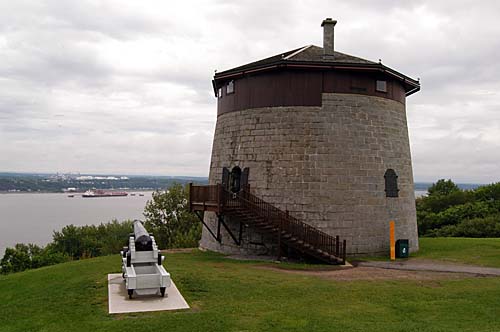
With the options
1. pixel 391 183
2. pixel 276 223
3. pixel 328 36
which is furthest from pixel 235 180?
pixel 328 36

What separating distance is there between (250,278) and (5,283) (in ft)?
23.9

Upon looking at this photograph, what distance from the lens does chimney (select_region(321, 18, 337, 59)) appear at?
64.4ft

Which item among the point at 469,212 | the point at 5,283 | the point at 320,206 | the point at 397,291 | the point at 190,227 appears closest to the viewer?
the point at 397,291

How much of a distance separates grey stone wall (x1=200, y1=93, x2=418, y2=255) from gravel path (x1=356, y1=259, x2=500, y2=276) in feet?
5.32

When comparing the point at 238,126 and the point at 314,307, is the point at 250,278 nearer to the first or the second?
the point at 314,307

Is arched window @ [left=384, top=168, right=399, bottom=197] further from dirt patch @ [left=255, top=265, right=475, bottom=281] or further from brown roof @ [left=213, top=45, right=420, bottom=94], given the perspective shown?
dirt patch @ [left=255, top=265, right=475, bottom=281]

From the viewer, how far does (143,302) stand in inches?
396

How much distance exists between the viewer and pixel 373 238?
61.3 ft

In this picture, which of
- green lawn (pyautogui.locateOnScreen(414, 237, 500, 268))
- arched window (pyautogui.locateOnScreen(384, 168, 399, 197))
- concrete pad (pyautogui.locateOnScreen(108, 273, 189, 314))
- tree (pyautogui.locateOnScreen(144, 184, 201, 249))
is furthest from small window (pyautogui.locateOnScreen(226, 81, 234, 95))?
tree (pyautogui.locateOnScreen(144, 184, 201, 249))

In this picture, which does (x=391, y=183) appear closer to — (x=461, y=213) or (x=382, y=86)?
(x=382, y=86)

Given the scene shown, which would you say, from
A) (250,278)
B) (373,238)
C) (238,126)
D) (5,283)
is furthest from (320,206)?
(5,283)

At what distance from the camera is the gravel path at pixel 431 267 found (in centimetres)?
1478

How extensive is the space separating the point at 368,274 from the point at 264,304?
5178 mm

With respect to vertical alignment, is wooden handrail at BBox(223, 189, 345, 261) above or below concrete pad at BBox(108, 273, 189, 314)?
above
